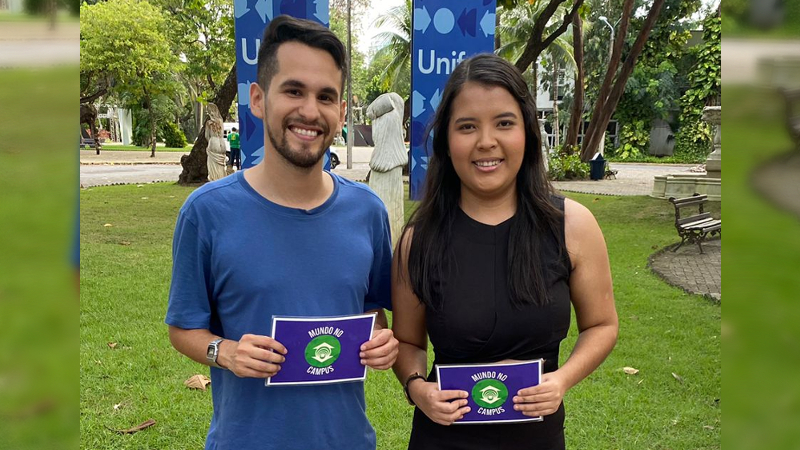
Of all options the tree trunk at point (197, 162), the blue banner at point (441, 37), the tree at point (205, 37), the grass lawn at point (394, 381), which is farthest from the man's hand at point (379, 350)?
the tree trunk at point (197, 162)

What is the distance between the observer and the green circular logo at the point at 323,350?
1.71m

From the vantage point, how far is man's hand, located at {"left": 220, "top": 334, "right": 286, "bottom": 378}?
167 cm

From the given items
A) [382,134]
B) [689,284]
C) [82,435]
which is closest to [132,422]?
[82,435]

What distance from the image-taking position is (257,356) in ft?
5.47

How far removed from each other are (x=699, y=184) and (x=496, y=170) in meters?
13.9

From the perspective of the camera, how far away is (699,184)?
1421 cm

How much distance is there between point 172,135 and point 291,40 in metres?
46.2

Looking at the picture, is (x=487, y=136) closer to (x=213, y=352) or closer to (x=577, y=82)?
(x=213, y=352)

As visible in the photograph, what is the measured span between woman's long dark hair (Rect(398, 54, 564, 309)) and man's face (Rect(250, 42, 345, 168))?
34cm

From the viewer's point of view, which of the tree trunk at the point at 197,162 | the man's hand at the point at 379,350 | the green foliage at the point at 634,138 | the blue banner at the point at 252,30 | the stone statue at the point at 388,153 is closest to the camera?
the man's hand at the point at 379,350

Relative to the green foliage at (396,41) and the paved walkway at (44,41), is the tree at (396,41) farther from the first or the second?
the paved walkway at (44,41)

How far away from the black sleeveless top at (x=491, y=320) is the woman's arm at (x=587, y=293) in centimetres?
4

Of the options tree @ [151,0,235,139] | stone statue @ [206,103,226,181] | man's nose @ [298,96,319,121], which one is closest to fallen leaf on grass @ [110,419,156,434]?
man's nose @ [298,96,319,121]

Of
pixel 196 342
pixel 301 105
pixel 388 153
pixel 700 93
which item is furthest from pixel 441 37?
pixel 700 93
